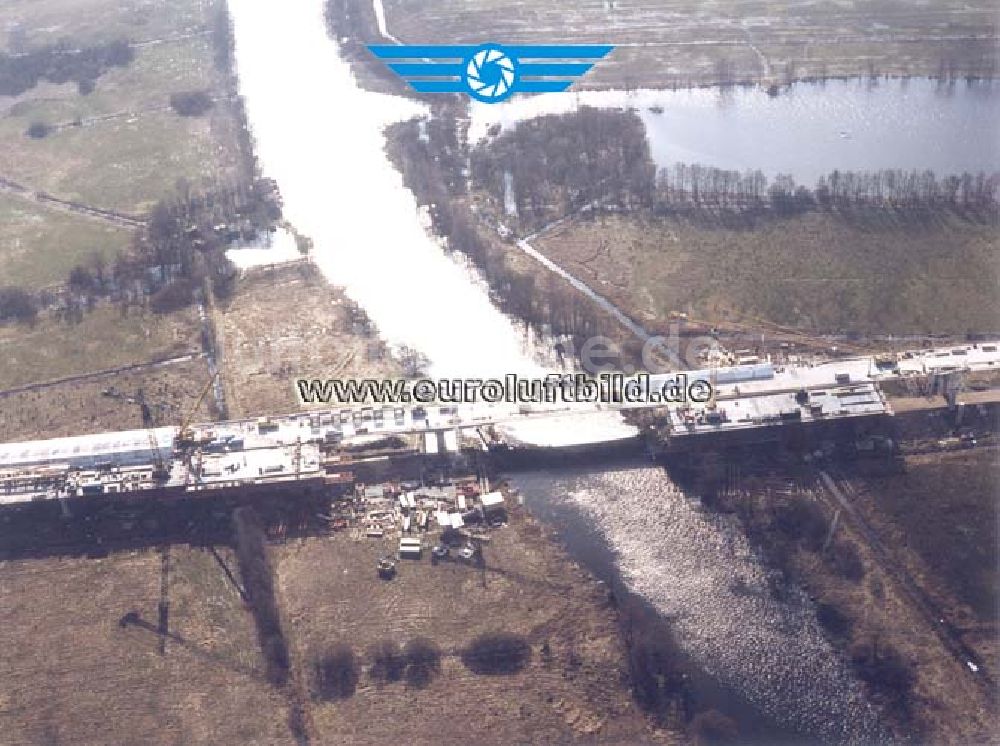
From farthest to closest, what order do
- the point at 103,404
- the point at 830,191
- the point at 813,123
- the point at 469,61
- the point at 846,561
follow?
the point at 813,123 < the point at 469,61 < the point at 830,191 < the point at 103,404 < the point at 846,561

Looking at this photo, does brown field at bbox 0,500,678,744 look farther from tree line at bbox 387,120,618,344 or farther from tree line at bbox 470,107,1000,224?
tree line at bbox 470,107,1000,224

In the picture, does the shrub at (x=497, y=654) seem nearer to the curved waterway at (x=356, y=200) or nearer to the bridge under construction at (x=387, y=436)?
the bridge under construction at (x=387, y=436)

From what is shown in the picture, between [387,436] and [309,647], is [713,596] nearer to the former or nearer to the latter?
[309,647]

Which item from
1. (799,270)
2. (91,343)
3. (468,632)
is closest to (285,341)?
(91,343)

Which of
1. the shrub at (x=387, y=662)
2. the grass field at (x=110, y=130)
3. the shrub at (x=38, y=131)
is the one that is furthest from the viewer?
the shrub at (x=38, y=131)

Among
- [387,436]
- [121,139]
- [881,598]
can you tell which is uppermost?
[121,139]

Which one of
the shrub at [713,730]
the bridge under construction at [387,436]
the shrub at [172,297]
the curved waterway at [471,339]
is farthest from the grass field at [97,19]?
the shrub at [713,730]
